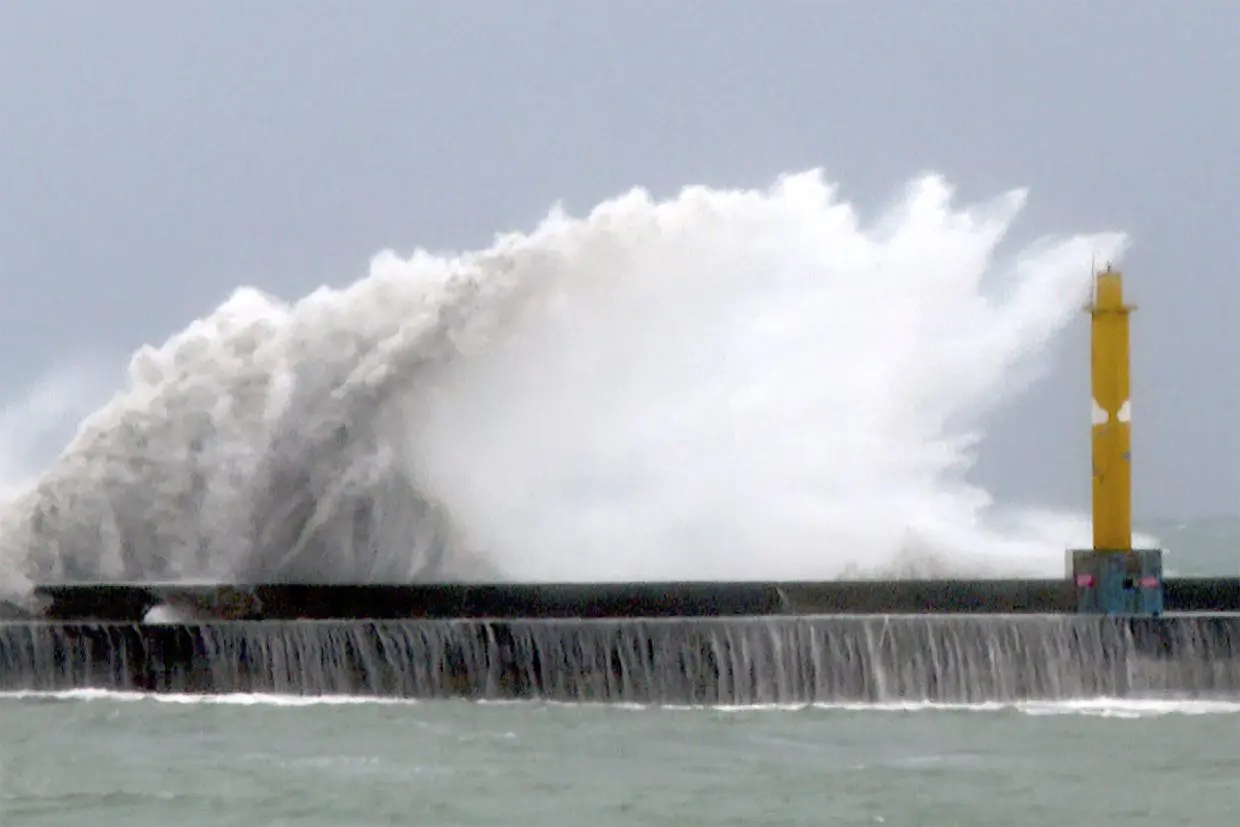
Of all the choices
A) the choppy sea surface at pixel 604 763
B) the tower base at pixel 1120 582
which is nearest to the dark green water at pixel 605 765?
the choppy sea surface at pixel 604 763

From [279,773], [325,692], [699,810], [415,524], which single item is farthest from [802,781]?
[415,524]

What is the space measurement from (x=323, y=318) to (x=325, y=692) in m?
4.82

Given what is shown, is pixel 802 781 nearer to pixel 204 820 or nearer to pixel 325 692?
pixel 204 820

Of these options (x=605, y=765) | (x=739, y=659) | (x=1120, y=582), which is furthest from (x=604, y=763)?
(x=1120, y=582)

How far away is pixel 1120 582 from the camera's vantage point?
54.6ft

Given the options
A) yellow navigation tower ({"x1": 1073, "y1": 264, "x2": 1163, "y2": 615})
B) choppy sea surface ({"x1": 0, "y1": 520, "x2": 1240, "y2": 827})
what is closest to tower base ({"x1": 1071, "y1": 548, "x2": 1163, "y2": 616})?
yellow navigation tower ({"x1": 1073, "y1": 264, "x2": 1163, "y2": 615})

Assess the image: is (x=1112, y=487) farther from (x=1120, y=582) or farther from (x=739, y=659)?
(x=739, y=659)

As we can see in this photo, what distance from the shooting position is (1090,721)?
15398mm

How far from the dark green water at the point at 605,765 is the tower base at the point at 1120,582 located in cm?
71

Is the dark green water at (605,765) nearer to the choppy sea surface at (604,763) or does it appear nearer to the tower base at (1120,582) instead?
the choppy sea surface at (604,763)

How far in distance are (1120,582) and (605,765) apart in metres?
4.33

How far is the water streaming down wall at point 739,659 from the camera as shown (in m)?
16.2

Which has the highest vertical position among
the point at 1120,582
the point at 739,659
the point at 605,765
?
the point at 1120,582

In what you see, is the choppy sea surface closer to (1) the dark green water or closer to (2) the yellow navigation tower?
(1) the dark green water
